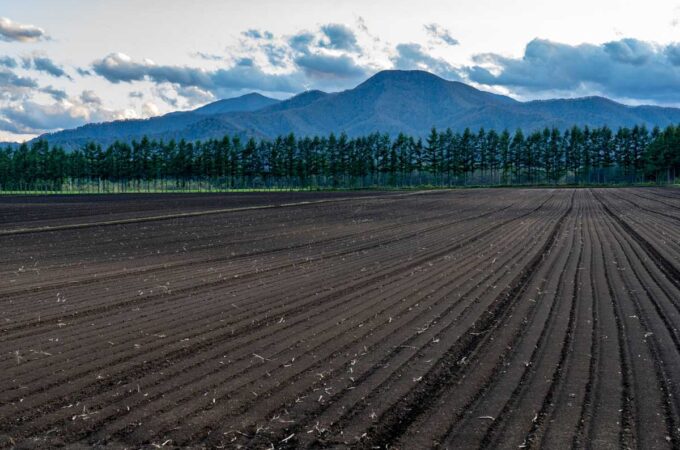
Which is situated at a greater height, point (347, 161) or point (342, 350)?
point (347, 161)

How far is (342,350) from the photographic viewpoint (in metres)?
8.39

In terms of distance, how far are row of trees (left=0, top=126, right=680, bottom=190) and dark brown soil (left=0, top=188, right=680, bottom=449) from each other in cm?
12004

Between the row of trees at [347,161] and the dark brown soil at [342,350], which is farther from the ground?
the row of trees at [347,161]

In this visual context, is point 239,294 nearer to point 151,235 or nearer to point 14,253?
point 14,253

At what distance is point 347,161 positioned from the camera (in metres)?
140

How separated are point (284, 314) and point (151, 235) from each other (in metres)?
16.6

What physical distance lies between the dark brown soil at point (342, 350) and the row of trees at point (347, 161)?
12004 cm

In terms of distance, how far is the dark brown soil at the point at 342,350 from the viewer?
5.84 meters

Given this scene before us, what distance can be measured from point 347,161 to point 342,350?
13230 centimetres

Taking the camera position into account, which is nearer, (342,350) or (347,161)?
(342,350)

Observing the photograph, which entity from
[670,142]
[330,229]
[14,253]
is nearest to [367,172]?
[670,142]

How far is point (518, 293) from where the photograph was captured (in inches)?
489

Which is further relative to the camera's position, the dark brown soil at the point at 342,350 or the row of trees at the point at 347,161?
the row of trees at the point at 347,161

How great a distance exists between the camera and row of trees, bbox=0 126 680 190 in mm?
130500
